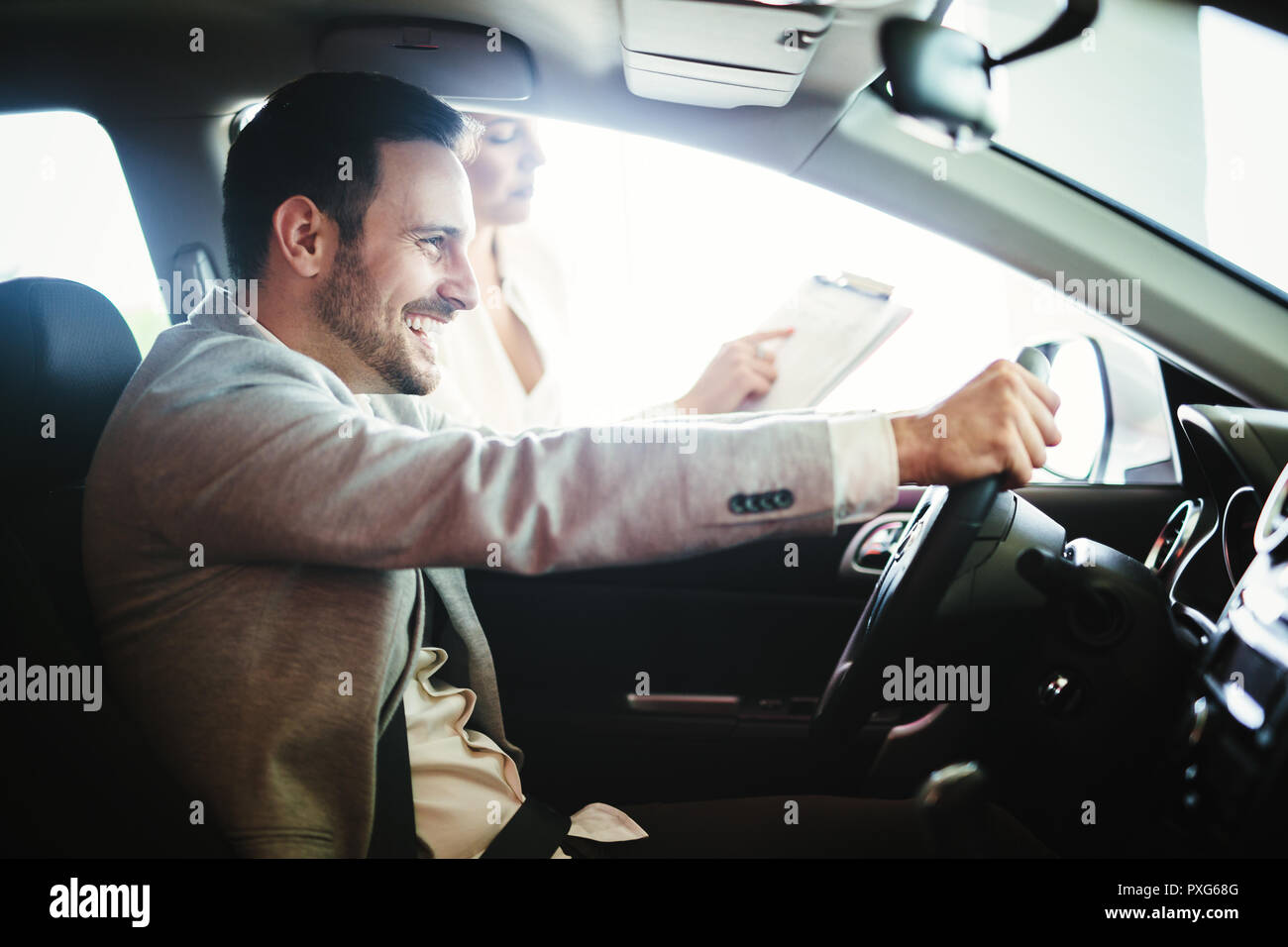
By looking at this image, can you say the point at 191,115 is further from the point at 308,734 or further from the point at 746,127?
the point at 308,734

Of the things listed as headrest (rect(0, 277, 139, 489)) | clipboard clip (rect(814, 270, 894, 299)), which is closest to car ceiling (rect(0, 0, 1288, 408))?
clipboard clip (rect(814, 270, 894, 299))

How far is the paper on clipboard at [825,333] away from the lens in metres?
1.08

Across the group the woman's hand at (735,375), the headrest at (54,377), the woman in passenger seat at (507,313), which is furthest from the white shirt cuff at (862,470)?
the woman in passenger seat at (507,313)

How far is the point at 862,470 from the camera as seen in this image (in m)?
0.78

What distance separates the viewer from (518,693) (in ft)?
5.41

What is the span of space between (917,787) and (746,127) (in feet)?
3.27

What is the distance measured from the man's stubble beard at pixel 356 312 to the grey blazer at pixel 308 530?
108mm

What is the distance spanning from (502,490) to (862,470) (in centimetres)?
31

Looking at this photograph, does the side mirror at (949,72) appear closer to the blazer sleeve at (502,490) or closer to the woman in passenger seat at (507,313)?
the blazer sleeve at (502,490)

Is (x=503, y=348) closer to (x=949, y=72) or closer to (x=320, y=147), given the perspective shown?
(x=320, y=147)

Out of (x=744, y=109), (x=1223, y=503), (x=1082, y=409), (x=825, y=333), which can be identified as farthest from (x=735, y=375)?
(x=1082, y=409)

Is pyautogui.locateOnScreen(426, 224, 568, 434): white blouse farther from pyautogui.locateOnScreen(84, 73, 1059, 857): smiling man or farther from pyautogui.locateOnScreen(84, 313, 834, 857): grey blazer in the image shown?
pyautogui.locateOnScreen(84, 313, 834, 857): grey blazer

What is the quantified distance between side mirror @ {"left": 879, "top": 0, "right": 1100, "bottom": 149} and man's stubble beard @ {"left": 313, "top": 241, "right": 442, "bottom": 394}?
0.69 meters

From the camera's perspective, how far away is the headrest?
38.6 inches
